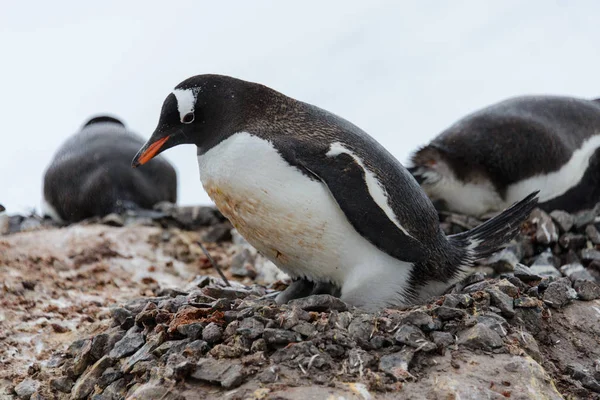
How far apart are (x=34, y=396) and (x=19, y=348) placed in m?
0.70

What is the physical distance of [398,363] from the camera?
2682 mm

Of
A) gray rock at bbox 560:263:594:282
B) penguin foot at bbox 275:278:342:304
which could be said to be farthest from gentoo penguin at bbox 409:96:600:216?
penguin foot at bbox 275:278:342:304

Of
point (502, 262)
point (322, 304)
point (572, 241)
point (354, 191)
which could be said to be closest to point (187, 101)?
point (354, 191)

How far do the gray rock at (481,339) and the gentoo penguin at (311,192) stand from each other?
55 centimetres

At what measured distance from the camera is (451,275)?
11.9ft

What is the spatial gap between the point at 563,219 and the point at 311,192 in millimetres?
2831

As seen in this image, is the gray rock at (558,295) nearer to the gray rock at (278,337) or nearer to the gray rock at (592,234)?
the gray rock at (278,337)

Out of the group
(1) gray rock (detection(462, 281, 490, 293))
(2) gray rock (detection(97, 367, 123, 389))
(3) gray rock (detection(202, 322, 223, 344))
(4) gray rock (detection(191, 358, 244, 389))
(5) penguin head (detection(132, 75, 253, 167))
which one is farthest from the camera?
(5) penguin head (detection(132, 75, 253, 167))

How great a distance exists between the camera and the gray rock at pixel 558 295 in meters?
3.36

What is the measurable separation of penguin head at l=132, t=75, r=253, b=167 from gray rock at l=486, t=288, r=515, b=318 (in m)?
1.22

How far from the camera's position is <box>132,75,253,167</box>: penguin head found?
11.3 ft

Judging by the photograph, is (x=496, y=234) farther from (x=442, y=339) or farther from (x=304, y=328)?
(x=304, y=328)

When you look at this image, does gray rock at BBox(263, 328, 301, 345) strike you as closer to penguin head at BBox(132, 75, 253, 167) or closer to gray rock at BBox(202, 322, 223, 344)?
gray rock at BBox(202, 322, 223, 344)

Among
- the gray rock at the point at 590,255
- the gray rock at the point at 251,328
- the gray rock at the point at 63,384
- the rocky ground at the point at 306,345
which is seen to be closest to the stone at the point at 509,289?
the rocky ground at the point at 306,345
